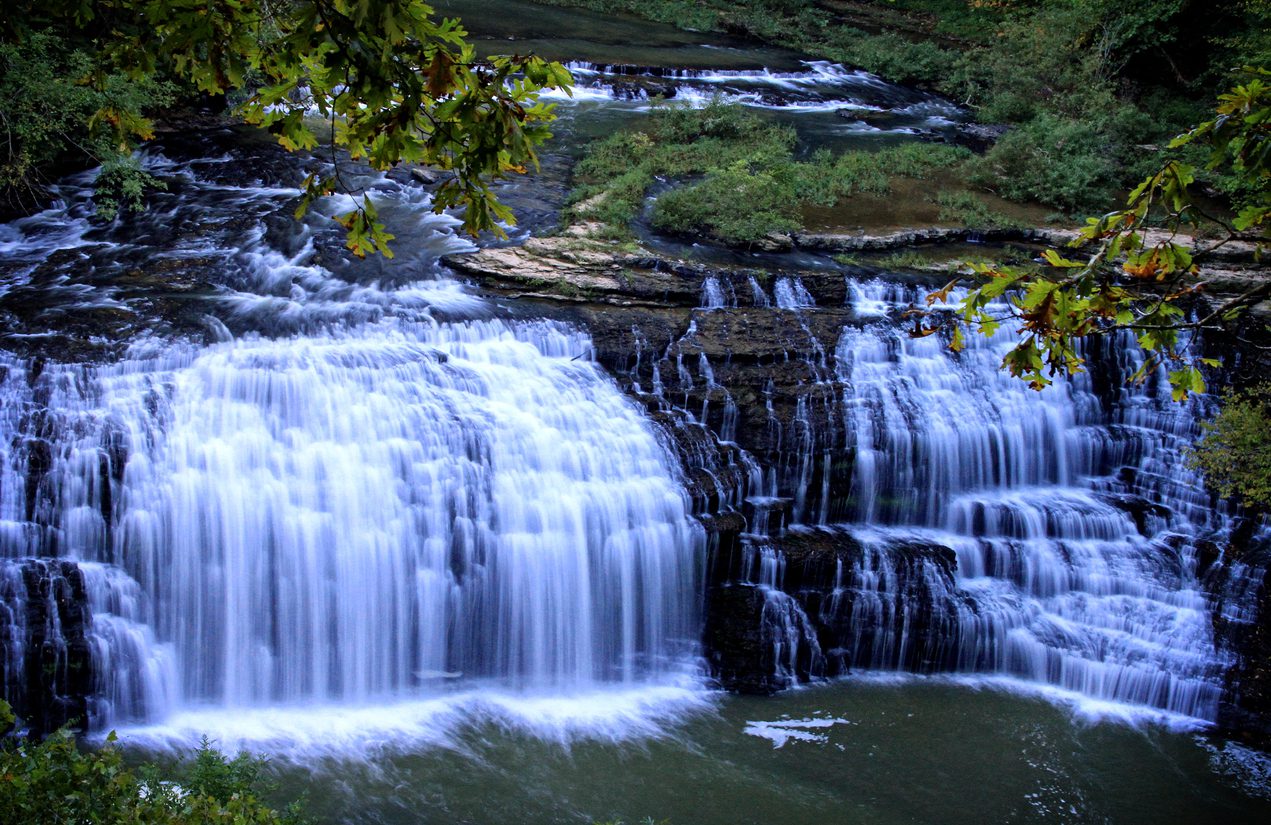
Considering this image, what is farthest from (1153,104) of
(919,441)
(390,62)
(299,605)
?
(390,62)

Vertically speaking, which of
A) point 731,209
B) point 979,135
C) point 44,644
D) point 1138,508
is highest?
point 979,135

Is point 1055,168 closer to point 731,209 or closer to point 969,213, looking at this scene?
point 969,213

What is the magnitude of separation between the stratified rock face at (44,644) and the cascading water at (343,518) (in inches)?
2.2

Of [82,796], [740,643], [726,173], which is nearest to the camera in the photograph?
[82,796]

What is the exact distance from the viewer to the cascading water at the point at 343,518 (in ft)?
30.0

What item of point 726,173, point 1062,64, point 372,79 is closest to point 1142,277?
point 372,79

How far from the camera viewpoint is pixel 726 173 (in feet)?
52.9

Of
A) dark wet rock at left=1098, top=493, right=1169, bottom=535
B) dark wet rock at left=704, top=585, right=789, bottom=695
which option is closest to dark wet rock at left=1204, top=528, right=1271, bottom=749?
dark wet rock at left=1098, top=493, right=1169, bottom=535

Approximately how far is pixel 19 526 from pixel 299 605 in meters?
2.41

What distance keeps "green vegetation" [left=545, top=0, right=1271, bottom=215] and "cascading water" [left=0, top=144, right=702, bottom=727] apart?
1054cm

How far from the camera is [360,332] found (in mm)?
11484

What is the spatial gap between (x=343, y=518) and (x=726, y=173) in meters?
8.84

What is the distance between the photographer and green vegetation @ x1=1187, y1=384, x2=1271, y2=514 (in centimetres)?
1143

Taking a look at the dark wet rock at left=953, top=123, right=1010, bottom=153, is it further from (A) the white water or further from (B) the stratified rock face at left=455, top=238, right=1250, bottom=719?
(B) the stratified rock face at left=455, top=238, right=1250, bottom=719
